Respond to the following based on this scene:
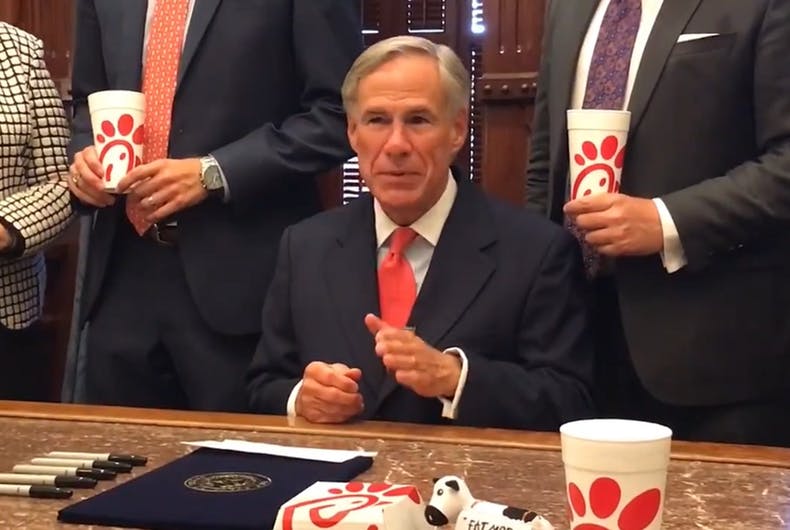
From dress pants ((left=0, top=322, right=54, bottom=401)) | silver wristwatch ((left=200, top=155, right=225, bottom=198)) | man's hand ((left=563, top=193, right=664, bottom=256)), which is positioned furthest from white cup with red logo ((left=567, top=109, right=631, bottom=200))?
dress pants ((left=0, top=322, right=54, bottom=401))

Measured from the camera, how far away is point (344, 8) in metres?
2.50

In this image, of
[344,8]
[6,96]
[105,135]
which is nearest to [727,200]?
[344,8]

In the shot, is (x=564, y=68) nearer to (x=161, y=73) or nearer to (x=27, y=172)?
(x=161, y=73)

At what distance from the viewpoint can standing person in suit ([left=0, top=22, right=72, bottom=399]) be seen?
2.54 metres

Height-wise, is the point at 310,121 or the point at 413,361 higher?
the point at 310,121

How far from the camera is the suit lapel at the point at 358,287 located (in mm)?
2121

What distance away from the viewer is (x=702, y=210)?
6.44 ft

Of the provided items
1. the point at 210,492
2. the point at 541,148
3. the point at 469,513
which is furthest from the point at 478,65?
the point at 469,513

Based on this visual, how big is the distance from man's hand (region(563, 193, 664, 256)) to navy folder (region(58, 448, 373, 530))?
0.61m

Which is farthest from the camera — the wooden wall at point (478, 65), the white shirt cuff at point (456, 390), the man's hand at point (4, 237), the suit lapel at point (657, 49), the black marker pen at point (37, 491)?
the wooden wall at point (478, 65)

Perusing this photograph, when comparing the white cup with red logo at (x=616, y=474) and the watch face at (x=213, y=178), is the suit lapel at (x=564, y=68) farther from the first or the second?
the white cup with red logo at (x=616, y=474)

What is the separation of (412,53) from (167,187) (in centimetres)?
54

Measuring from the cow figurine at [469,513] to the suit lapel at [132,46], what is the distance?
1553 millimetres

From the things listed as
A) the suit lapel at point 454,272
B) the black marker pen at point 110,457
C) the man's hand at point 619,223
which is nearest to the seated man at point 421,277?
the suit lapel at point 454,272
